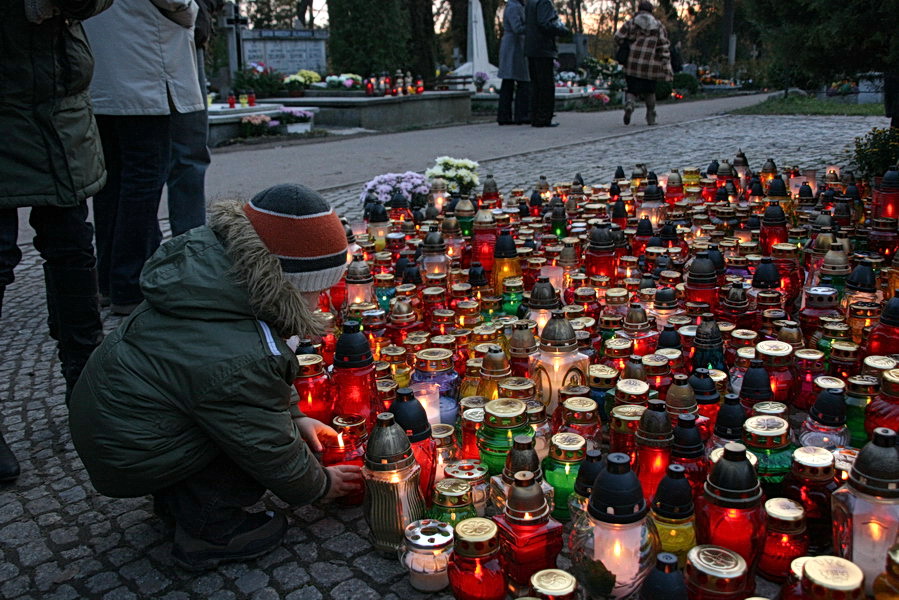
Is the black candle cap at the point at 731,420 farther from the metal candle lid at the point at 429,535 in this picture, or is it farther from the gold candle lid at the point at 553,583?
the metal candle lid at the point at 429,535

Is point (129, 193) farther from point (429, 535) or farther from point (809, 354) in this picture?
point (809, 354)

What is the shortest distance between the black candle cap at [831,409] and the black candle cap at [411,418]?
48.8 inches

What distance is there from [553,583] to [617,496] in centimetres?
26

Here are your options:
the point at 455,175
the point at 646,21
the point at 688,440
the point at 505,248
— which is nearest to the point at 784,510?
the point at 688,440

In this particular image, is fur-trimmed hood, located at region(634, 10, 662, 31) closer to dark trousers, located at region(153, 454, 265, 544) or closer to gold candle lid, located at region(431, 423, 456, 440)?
gold candle lid, located at region(431, 423, 456, 440)

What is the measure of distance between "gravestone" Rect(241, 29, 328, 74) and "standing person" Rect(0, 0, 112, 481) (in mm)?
22960

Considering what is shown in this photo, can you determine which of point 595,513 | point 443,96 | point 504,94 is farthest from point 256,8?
point 595,513

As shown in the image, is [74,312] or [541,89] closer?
[74,312]

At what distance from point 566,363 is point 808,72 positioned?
618 cm

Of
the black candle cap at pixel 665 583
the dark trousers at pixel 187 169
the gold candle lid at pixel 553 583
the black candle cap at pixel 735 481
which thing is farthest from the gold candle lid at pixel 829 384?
the dark trousers at pixel 187 169

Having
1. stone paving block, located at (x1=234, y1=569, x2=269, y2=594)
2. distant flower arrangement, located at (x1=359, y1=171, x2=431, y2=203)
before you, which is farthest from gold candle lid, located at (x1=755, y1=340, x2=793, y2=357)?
distant flower arrangement, located at (x1=359, y1=171, x2=431, y2=203)

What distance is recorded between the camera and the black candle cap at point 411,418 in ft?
8.34

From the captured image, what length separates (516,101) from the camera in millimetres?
16000

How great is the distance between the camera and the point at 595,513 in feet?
6.71
